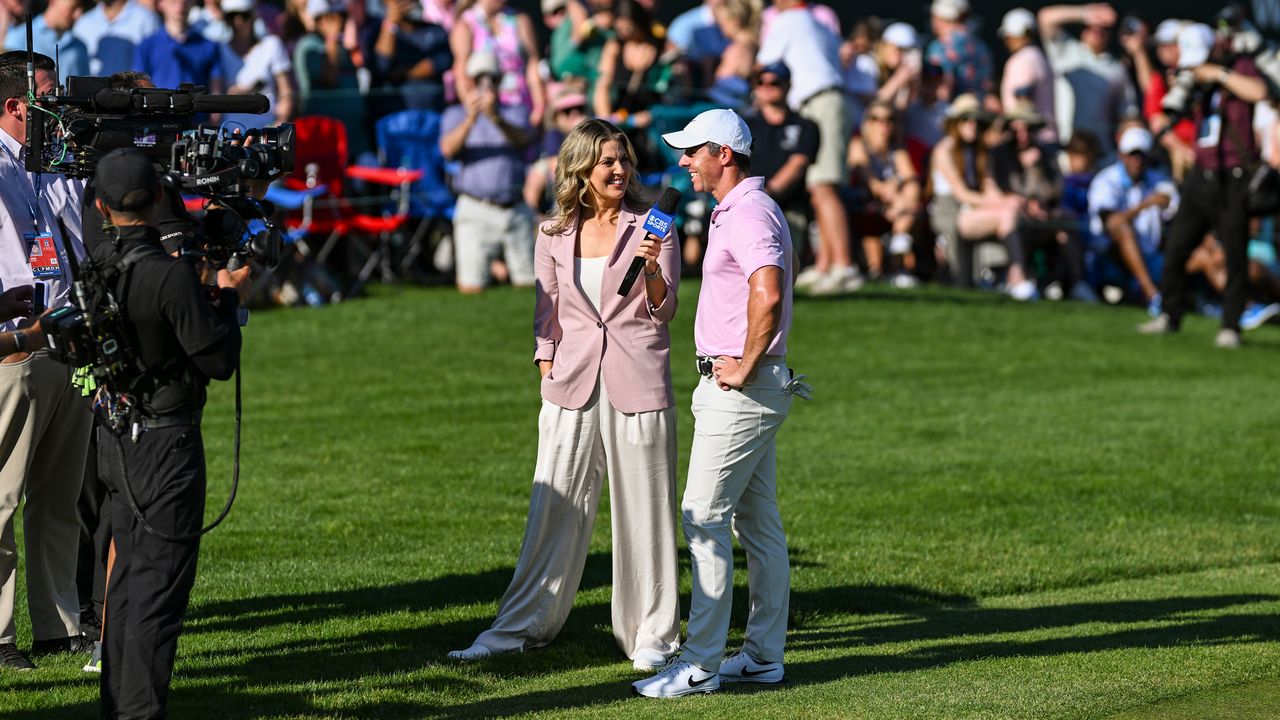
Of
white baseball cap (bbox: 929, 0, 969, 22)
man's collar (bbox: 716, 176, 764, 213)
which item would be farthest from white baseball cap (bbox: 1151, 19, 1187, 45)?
man's collar (bbox: 716, 176, 764, 213)

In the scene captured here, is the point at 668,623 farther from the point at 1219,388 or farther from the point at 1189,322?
the point at 1189,322

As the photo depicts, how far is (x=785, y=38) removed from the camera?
1728cm

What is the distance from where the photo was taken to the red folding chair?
1608cm

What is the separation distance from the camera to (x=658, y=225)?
268 inches

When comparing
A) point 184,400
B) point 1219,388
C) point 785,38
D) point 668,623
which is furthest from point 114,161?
point 785,38

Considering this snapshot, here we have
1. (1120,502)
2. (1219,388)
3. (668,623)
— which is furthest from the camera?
(1219,388)

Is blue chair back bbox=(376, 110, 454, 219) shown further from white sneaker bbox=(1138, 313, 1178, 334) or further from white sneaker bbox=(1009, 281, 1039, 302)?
white sneaker bbox=(1138, 313, 1178, 334)

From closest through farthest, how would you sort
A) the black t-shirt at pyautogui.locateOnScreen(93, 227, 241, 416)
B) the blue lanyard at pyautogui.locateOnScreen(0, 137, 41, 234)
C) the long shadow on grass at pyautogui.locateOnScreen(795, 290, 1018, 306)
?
the black t-shirt at pyautogui.locateOnScreen(93, 227, 241, 416) < the blue lanyard at pyautogui.locateOnScreen(0, 137, 41, 234) < the long shadow on grass at pyautogui.locateOnScreen(795, 290, 1018, 306)

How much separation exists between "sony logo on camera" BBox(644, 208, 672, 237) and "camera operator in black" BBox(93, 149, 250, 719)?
1.68 metres

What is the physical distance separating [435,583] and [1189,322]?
11406 millimetres

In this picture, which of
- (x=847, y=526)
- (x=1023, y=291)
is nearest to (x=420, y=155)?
(x=1023, y=291)

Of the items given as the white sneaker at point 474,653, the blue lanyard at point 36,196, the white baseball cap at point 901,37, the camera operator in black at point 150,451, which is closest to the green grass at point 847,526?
the white sneaker at point 474,653

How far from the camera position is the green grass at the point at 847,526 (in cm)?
704

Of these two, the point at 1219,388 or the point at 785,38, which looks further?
the point at 785,38
